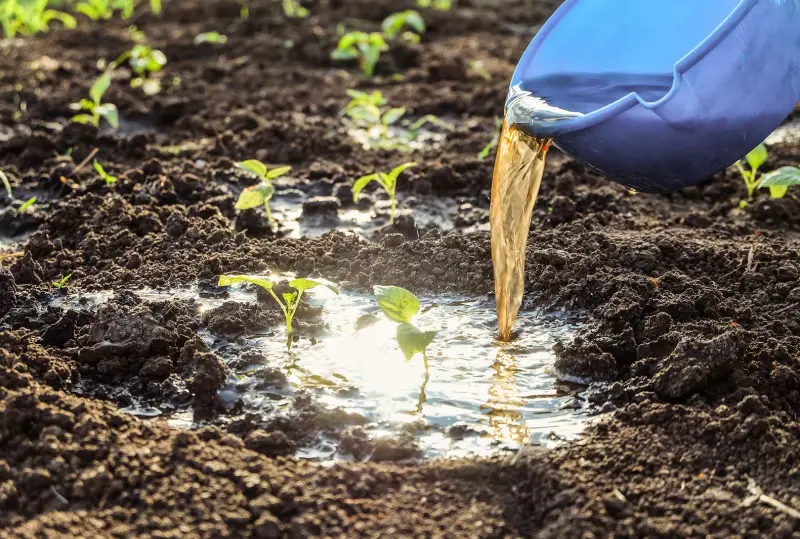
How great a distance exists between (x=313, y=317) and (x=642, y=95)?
1260 mm

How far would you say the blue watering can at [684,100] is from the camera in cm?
292

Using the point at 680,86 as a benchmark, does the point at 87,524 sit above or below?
below

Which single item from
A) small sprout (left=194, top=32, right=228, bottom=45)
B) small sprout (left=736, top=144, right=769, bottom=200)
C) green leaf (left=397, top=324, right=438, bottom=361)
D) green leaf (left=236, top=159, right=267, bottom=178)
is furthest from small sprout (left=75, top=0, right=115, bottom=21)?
green leaf (left=397, top=324, right=438, bottom=361)

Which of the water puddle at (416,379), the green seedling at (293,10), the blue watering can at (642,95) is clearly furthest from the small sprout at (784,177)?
the green seedling at (293,10)

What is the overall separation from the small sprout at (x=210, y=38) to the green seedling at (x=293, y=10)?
72cm

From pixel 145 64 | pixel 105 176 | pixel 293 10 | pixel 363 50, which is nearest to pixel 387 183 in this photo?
pixel 105 176

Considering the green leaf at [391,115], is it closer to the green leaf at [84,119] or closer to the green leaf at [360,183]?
the green leaf at [360,183]

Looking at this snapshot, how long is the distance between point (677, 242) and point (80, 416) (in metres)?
2.19

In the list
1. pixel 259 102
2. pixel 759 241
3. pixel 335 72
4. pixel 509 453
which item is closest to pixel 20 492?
pixel 509 453

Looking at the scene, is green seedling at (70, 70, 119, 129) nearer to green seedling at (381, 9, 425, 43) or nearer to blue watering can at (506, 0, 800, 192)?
green seedling at (381, 9, 425, 43)

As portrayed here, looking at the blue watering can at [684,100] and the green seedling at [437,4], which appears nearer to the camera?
the blue watering can at [684,100]

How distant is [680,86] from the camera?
115 inches

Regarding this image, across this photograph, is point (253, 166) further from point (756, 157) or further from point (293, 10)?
point (293, 10)

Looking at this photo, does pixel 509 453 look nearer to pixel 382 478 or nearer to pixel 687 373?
pixel 382 478
